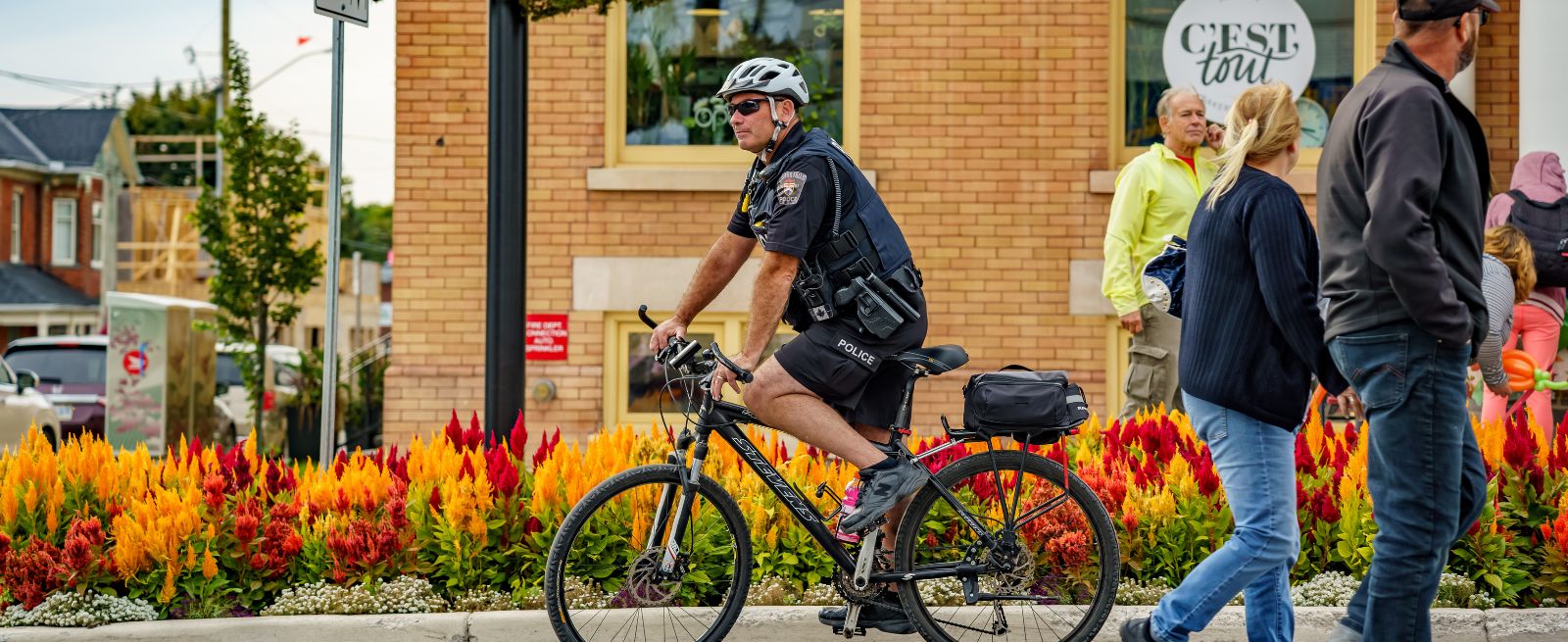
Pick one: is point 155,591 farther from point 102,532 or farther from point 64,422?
point 64,422

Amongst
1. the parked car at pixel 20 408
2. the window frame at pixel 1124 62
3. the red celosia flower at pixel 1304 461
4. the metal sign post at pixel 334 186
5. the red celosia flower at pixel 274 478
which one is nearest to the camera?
the red celosia flower at pixel 274 478

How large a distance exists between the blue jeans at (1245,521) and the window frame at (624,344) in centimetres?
627

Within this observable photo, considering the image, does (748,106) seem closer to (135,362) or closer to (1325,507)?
(1325,507)

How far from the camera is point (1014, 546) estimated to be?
5234 millimetres

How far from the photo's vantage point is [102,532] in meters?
5.74

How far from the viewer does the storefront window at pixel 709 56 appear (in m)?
10.7

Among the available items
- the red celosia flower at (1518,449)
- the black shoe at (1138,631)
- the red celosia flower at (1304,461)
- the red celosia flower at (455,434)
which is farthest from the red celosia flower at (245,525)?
the red celosia flower at (1518,449)

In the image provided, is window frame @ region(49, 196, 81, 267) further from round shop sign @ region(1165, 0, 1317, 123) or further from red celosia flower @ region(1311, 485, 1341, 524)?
red celosia flower @ region(1311, 485, 1341, 524)

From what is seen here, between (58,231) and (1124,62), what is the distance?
49.6m

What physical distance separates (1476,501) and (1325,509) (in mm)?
1715

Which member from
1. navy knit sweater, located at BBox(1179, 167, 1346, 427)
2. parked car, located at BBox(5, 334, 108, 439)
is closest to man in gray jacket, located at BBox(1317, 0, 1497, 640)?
navy knit sweater, located at BBox(1179, 167, 1346, 427)

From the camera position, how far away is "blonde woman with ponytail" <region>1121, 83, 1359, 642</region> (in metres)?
4.32

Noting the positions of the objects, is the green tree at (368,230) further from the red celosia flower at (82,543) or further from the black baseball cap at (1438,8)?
the black baseball cap at (1438,8)

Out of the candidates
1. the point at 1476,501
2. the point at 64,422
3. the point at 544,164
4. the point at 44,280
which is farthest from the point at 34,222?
the point at 1476,501
